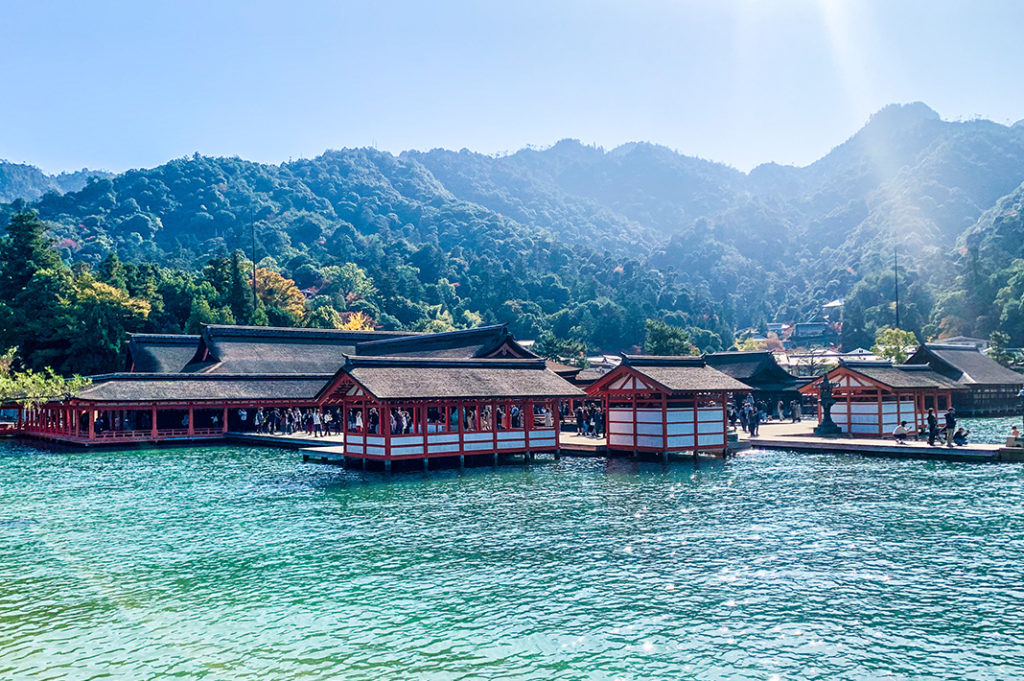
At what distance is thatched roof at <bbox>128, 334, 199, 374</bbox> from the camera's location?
182 ft

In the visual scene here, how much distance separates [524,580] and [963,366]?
54.6 metres

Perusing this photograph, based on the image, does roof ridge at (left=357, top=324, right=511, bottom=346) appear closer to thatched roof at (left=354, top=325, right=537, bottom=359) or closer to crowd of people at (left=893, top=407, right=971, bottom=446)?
thatched roof at (left=354, top=325, right=537, bottom=359)

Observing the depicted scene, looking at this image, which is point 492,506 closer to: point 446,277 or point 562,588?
point 562,588

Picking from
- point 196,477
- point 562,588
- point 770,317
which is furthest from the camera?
point 770,317

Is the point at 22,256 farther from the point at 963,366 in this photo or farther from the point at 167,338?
the point at 963,366

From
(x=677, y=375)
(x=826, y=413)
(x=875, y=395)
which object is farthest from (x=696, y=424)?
(x=875, y=395)

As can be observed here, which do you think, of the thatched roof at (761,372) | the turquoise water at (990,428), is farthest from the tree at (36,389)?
the turquoise water at (990,428)

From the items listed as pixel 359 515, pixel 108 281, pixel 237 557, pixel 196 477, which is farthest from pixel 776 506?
pixel 108 281

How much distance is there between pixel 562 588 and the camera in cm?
1563

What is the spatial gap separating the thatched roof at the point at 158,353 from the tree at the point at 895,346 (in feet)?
200

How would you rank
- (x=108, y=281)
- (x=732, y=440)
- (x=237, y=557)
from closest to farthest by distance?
(x=237, y=557) → (x=732, y=440) → (x=108, y=281)

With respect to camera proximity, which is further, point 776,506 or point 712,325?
point 712,325

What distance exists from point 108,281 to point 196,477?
5638 cm

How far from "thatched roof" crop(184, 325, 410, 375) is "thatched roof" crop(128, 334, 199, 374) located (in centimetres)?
139
